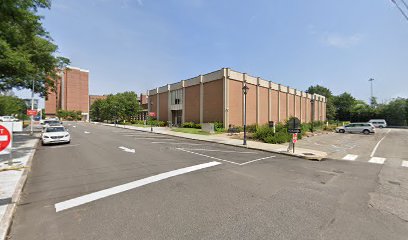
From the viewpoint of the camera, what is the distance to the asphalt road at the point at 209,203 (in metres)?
3.86

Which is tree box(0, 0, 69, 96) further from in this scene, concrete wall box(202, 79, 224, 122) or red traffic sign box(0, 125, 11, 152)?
concrete wall box(202, 79, 224, 122)

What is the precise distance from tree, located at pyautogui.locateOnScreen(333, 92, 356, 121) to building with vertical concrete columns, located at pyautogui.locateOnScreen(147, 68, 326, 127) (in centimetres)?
3272

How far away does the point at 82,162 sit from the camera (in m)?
9.53

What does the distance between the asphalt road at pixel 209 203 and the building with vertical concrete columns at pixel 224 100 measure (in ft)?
72.6

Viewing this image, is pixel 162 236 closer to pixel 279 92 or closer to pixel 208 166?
pixel 208 166

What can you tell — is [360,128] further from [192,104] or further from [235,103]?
[192,104]

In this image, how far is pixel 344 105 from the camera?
237 ft

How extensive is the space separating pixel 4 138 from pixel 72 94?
129 metres

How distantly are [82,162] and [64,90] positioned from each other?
12738 cm

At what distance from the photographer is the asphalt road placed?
12.7 ft

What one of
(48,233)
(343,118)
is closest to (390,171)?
(48,233)

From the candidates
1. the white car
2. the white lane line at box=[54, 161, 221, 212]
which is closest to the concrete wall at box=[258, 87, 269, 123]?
the white car

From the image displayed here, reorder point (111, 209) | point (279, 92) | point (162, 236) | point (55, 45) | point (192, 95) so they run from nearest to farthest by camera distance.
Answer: point (162, 236), point (111, 209), point (55, 45), point (192, 95), point (279, 92)

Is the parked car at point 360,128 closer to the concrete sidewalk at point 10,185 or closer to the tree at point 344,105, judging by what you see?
the concrete sidewalk at point 10,185
